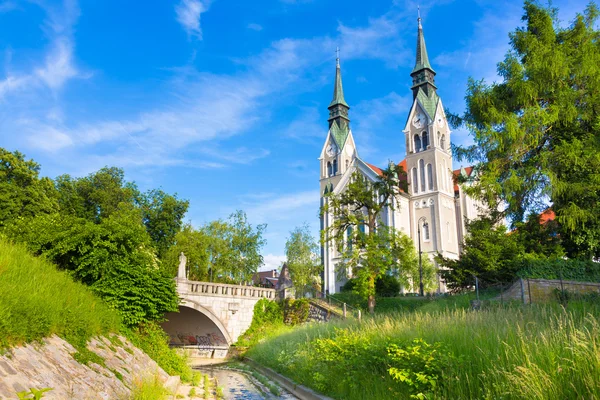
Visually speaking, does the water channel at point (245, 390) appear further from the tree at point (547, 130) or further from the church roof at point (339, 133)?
the church roof at point (339, 133)

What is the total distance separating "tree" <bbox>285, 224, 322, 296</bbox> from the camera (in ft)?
168

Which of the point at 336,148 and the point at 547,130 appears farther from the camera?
the point at 336,148


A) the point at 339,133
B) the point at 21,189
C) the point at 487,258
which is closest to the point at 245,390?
the point at 487,258

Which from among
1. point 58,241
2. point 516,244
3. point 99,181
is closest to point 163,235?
point 99,181

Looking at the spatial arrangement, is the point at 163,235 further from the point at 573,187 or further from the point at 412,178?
the point at 573,187

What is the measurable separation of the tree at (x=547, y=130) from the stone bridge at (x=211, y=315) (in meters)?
17.0

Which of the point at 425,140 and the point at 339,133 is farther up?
the point at 339,133

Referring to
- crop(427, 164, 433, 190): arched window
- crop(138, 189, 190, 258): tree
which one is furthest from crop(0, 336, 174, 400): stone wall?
crop(427, 164, 433, 190): arched window

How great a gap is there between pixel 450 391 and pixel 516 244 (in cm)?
1755

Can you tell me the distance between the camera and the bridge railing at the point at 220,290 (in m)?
28.2

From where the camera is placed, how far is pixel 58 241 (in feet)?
50.2

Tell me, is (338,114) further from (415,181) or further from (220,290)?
(220,290)

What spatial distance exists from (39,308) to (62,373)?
4.35 ft

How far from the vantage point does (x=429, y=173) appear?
51.2 metres
